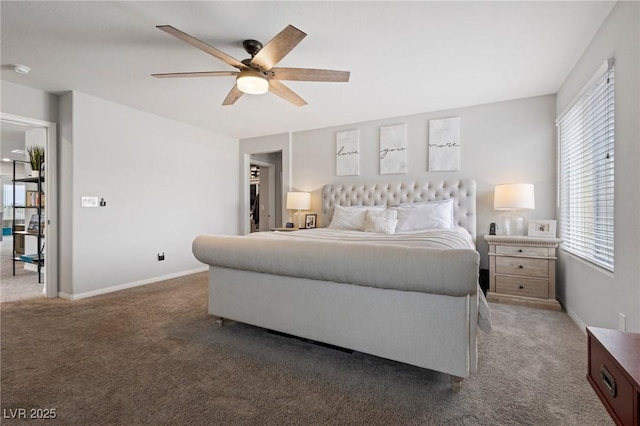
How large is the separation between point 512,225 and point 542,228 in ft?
1.02

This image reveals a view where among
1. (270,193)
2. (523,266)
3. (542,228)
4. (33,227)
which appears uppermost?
(270,193)

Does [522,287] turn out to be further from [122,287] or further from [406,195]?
[122,287]

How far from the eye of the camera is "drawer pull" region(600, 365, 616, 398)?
2.66ft

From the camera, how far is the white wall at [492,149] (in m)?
3.62

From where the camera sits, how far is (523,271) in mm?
3293

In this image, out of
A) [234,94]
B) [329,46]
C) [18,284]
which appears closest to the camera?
[329,46]

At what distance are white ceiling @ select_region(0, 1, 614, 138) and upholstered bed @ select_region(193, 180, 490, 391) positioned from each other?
1660 mm

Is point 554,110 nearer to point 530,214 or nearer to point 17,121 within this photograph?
point 530,214

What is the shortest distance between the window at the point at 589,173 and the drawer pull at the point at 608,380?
1.74 meters

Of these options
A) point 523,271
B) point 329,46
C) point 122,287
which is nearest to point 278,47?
point 329,46

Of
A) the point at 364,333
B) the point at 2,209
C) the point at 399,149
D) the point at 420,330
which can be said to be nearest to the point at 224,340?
the point at 364,333

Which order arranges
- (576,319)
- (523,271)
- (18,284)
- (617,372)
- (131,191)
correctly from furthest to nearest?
(18,284) → (131,191) → (523,271) → (576,319) → (617,372)

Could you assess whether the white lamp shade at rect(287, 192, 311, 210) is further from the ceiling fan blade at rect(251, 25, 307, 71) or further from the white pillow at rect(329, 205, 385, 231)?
the ceiling fan blade at rect(251, 25, 307, 71)

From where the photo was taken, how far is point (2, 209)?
10211 mm
